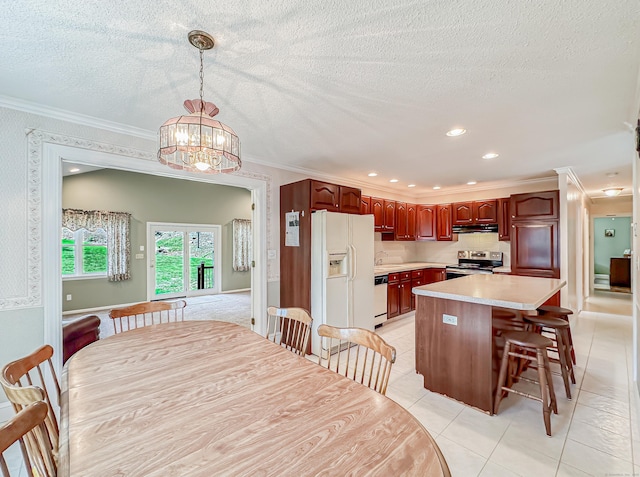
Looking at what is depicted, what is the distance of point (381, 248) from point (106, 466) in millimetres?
5283

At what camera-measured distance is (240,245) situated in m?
8.14

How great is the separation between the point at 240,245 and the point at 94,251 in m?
3.25

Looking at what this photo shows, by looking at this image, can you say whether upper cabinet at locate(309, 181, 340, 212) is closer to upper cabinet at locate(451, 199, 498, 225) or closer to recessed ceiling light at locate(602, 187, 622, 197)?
upper cabinet at locate(451, 199, 498, 225)

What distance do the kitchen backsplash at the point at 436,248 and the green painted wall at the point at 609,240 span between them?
5.18m

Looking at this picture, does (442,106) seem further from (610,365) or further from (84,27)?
(610,365)

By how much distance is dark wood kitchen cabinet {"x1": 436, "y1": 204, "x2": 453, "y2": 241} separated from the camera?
5.72 metres

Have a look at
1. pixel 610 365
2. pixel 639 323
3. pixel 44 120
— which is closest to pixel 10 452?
pixel 44 120

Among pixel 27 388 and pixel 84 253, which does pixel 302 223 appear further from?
pixel 84 253

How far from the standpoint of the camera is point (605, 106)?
222cm

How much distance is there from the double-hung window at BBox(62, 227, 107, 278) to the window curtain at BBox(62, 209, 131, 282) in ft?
0.49

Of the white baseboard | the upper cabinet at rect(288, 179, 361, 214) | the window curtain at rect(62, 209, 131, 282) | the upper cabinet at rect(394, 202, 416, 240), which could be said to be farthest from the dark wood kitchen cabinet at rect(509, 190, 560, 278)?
the window curtain at rect(62, 209, 131, 282)

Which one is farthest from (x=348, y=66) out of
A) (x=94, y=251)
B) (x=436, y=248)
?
(x=94, y=251)

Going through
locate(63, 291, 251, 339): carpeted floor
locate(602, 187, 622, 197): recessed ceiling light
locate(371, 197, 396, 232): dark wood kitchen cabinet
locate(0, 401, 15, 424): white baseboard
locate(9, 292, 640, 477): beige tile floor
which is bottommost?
locate(63, 291, 251, 339): carpeted floor

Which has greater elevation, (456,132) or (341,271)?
(456,132)
